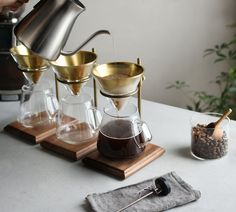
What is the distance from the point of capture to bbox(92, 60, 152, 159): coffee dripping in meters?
0.97

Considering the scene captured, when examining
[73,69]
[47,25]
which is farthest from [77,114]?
[47,25]

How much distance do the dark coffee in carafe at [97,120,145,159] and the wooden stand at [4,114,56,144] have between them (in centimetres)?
20

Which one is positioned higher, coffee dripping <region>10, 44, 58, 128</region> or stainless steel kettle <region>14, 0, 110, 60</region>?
stainless steel kettle <region>14, 0, 110, 60</region>

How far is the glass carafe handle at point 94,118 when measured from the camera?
1.11 m

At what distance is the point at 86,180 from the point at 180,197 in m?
0.21

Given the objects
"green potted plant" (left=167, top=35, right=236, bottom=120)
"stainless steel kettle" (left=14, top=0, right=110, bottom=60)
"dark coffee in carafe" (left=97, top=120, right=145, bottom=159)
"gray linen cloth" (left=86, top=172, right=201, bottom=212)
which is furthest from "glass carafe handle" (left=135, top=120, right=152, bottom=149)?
"green potted plant" (left=167, top=35, right=236, bottom=120)

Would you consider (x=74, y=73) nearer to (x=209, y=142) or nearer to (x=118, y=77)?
(x=118, y=77)

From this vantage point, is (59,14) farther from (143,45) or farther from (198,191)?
(143,45)

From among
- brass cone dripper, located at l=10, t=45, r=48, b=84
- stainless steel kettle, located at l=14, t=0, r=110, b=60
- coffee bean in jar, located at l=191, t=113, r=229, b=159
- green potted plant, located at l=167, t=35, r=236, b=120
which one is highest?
stainless steel kettle, located at l=14, t=0, r=110, b=60

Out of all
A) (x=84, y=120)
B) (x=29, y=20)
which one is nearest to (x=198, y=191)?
(x=84, y=120)

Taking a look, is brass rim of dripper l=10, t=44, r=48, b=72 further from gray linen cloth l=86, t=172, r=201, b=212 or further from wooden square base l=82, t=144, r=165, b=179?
gray linen cloth l=86, t=172, r=201, b=212

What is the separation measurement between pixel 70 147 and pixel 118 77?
0.21 metres

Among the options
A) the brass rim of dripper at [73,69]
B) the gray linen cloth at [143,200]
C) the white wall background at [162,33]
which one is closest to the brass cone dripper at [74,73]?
the brass rim of dripper at [73,69]

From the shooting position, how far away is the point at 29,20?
918 millimetres
